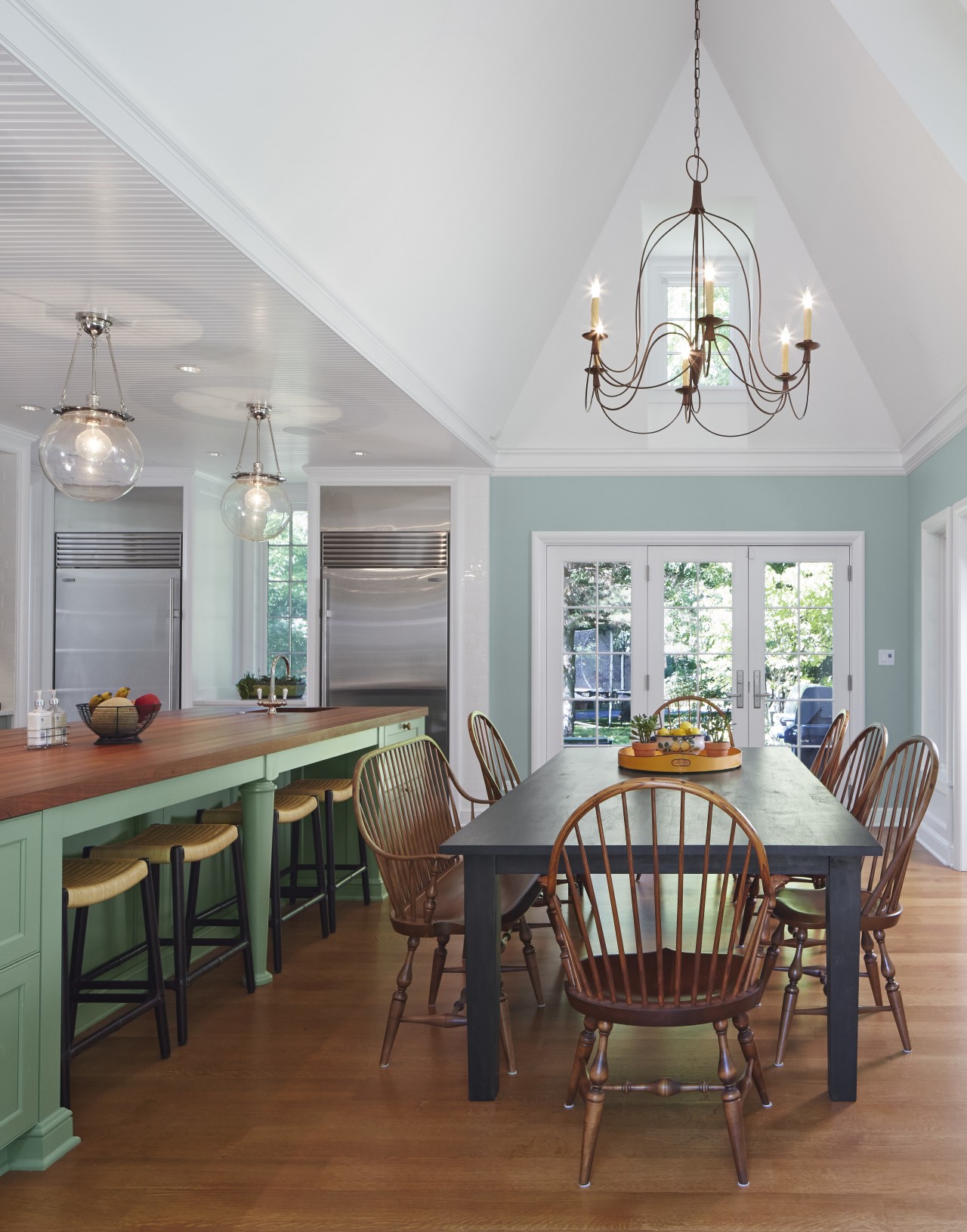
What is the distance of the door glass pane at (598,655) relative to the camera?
6.81 meters

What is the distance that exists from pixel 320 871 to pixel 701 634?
3.45 meters

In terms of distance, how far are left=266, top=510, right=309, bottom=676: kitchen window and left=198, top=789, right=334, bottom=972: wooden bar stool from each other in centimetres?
301

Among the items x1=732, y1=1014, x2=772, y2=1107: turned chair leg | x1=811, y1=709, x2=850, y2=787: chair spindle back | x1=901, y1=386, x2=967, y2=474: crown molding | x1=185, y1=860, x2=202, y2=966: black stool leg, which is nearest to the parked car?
x1=901, y1=386, x2=967, y2=474: crown molding

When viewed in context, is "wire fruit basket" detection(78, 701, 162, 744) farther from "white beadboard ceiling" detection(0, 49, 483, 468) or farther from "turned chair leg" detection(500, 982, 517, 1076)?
"turned chair leg" detection(500, 982, 517, 1076)

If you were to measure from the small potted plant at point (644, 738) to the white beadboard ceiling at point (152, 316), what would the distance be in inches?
73.8

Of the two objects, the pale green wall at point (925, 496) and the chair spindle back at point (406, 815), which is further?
the pale green wall at point (925, 496)

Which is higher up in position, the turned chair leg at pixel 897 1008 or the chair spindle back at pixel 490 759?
the chair spindle back at pixel 490 759

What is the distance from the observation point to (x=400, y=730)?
5.17 meters

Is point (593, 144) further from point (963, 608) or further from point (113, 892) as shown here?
point (113, 892)

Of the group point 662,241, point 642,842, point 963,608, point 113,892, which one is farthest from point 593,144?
point 113,892

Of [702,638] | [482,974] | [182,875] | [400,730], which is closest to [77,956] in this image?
[182,875]

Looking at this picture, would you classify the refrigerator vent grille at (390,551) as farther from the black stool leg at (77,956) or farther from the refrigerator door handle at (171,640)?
the black stool leg at (77,956)

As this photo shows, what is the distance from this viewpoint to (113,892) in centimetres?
264

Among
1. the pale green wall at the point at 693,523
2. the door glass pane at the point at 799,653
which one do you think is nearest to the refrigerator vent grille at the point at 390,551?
the pale green wall at the point at 693,523
